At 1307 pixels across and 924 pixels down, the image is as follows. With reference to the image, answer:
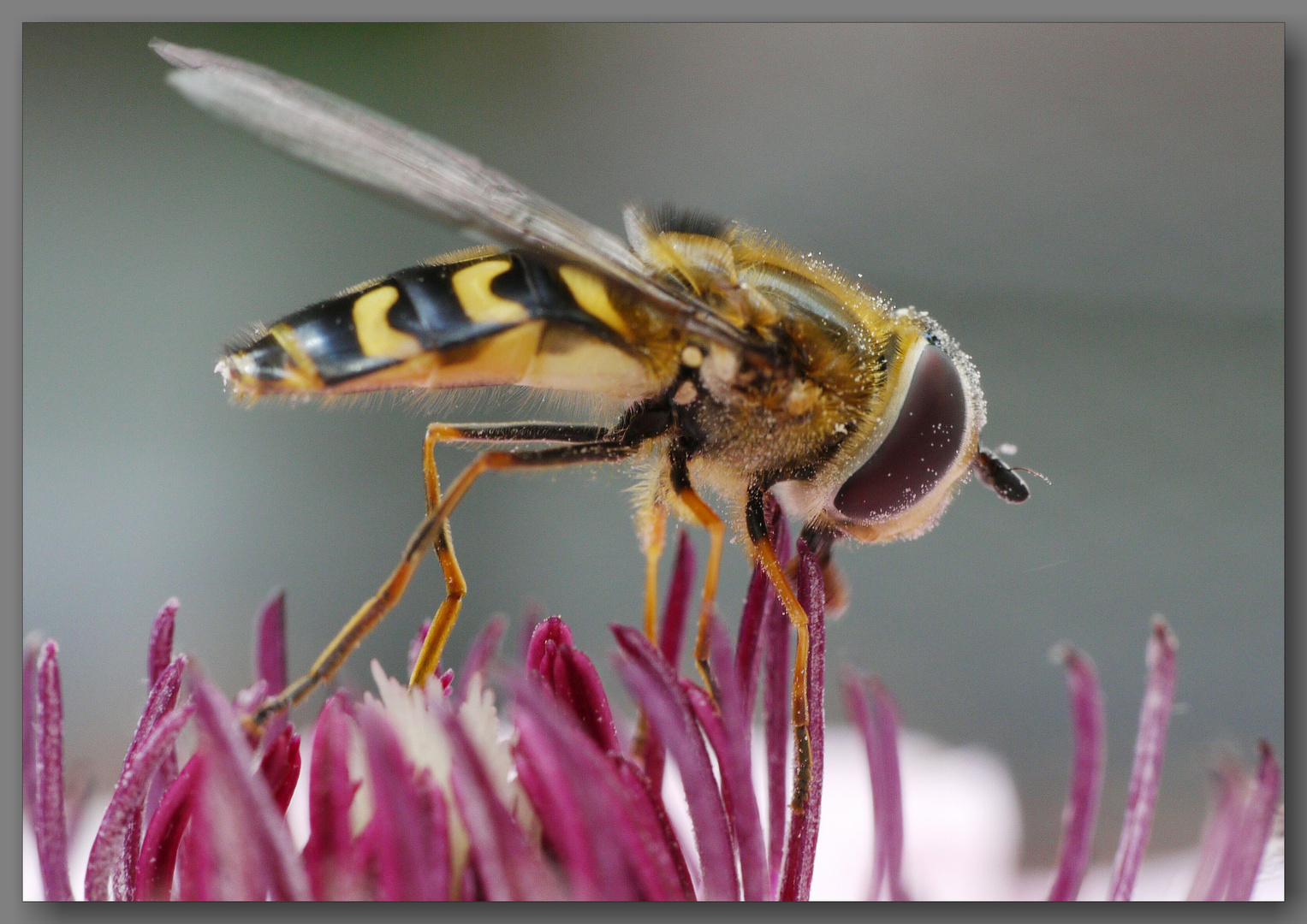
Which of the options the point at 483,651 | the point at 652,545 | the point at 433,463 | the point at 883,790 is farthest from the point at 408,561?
the point at 883,790

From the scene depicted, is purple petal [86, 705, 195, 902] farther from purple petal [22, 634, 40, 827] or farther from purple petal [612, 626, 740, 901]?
purple petal [612, 626, 740, 901]

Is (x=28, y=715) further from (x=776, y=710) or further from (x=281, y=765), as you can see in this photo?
(x=776, y=710)

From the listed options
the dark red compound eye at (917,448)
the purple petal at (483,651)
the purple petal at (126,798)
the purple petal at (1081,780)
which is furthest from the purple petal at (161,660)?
the purple petal at (1081,780)

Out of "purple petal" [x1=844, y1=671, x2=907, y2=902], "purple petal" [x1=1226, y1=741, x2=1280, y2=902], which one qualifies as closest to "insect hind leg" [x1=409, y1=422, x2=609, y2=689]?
"purple petal" [x1=844, y1=671, x2=907, y2=902]

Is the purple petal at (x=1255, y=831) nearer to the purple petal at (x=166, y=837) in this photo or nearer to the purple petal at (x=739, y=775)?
the purple petal at (x=739, y=775)

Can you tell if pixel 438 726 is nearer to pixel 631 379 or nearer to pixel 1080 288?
pixel 631 379

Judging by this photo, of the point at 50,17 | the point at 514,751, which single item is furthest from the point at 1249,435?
the point at 50,17

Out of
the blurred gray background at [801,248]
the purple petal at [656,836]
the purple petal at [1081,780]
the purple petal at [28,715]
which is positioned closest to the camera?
the purple petal at [656,836]
